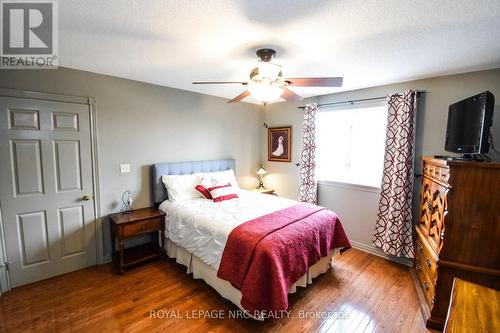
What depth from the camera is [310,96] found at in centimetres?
377

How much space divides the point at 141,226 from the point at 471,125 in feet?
11.6

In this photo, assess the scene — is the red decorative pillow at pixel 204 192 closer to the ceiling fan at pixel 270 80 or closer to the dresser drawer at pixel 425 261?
the ceiling fan at pixel 270 80

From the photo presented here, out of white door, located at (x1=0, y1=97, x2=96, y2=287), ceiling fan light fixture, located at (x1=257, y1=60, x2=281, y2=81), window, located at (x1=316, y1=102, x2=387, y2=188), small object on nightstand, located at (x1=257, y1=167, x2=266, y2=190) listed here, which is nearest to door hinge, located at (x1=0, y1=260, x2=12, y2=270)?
white door, located at (x1=0, y1=97, x2=96, y2=287)

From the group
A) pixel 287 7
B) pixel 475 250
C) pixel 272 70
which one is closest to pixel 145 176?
pixel 272 70

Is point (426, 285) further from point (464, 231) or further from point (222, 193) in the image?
point (222, 193)

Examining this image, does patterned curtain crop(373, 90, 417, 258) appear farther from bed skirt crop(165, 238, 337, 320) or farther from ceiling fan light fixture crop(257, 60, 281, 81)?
ceiling fan light fixture crop(257, 60, 281, 81)

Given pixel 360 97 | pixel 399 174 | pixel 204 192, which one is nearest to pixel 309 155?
pixel 360 97

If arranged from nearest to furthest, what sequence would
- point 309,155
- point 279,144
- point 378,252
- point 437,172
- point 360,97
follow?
point 437,172
point 378,252
point 360,97
point 309,155
point 279,144

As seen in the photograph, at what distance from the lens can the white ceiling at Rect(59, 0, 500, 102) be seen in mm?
1374

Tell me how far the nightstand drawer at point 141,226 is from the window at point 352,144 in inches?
103

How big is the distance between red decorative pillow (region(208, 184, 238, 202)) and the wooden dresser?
7.63 feet

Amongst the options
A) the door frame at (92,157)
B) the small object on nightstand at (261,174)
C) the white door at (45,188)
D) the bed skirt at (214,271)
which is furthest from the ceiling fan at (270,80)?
the small object on nightstand at (261,174)

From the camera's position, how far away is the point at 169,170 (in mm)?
3242

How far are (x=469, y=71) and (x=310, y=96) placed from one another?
1.95 m
